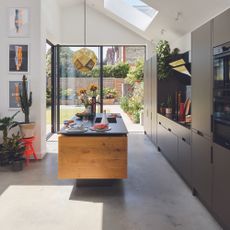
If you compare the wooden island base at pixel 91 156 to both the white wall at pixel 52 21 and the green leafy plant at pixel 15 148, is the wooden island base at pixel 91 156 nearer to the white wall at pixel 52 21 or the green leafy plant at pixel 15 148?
the green leafy plant at pixel 15 148

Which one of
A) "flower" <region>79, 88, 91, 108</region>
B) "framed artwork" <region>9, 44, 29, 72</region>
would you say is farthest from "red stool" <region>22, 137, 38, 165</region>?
"framed artwork" <region>9, 44, 29, 72</region>

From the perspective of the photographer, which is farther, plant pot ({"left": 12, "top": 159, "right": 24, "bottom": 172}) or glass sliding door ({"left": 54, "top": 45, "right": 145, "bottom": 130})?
glass sliding door ({"left": 54, "top": 45, "right": 145, "bottom": 130})

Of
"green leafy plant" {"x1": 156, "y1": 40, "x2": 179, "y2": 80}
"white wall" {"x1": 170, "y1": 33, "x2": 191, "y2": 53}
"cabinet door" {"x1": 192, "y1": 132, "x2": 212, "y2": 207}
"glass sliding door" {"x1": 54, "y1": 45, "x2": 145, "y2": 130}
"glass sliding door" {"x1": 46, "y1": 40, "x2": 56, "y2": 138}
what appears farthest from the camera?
"glass sliding door" {"x1": 54, "y1": 45, "x2": 145, "y2": 130}

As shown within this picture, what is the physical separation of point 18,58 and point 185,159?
3401 millimetres

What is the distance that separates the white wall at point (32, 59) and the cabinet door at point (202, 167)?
3.07 metres

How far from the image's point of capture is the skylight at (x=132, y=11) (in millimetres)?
7223

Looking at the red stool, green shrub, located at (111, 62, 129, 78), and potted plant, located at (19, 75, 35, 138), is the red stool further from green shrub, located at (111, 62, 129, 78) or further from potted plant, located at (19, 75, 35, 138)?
green shrub, located at (111, 62, 129, 78)

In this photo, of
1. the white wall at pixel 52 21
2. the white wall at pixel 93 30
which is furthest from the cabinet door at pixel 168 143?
the white wall at pixel 93 30

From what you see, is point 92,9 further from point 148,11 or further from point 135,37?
point 148,11

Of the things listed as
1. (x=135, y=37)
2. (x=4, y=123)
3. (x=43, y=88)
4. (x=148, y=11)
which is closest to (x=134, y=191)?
(x=4, y=123)

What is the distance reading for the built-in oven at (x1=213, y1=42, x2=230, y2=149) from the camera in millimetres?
2730

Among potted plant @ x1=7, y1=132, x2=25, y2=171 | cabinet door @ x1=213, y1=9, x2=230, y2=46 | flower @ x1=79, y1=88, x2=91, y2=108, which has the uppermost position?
cabinet door @ x1=213, y1=9, x2=230, y2=46

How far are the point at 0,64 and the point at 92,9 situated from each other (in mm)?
3960

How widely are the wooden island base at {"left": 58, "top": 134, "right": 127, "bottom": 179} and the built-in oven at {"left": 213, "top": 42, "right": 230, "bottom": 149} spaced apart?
45.8 inches
